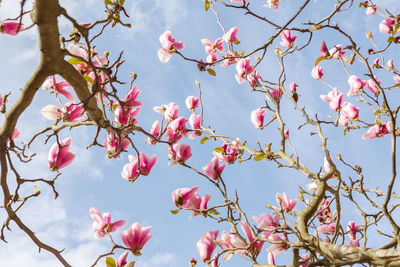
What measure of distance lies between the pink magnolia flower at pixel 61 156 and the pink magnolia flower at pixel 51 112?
0.16m

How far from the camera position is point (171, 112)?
2.51 metres

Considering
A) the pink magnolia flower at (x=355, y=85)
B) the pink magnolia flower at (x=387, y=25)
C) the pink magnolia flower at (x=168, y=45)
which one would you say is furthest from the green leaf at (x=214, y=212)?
the pink magnolia flower at (x=387, y=25)

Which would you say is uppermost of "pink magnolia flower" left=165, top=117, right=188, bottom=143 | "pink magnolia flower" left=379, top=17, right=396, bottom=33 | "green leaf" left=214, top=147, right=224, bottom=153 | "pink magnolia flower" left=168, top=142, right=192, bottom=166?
"pink magnolia flower" left=379, top=17, right=396, bottom=33

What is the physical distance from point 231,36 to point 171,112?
97 centimetres

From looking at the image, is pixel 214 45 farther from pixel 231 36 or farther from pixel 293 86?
pixel 293 86

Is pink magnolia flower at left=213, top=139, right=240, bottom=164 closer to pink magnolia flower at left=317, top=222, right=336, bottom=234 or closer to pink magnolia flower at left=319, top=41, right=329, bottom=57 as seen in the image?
pink magnolia flower at left=317, top=222, right=336, bottom=234

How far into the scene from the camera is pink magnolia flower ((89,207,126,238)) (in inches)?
74.4

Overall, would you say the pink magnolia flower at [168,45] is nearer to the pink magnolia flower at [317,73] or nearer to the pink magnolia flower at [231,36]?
the pink magnolia flower at [231,36]

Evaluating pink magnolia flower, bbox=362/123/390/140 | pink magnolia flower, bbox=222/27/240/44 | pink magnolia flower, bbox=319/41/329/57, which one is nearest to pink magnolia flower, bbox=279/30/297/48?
pink magnolia flower, bbox=222/27/240/44

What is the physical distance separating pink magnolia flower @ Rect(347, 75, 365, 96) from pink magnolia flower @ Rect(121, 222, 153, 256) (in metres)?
2.28

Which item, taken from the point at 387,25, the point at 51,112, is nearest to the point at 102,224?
the point at 51,112

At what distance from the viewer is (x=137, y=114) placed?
228cm

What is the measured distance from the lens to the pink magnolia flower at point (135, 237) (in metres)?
1.85

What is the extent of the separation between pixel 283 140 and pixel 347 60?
1.45 m
